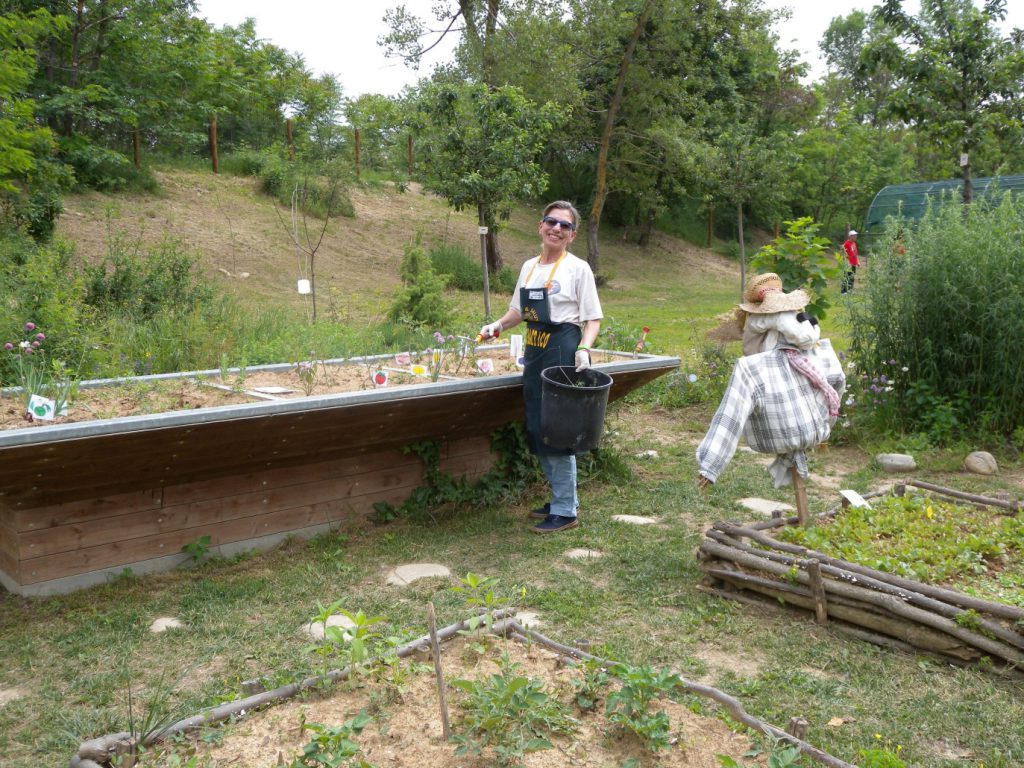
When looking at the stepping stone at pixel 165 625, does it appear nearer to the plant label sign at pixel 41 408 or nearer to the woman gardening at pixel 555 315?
the plant label sign at pixel 41 408

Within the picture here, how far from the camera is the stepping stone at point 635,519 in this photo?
5336mm

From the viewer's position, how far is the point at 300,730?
236 centimetres

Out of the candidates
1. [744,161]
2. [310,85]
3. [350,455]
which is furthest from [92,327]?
[310,85]

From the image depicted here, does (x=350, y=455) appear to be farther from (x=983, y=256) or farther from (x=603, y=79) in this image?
(x=603, y=79)

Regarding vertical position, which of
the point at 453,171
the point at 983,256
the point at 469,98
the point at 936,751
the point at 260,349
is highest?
the point at 469,98

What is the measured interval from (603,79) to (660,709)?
20468 mm

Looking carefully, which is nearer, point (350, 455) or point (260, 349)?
point (350, 455)

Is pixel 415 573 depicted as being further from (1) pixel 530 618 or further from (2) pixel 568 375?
(2) pixel 568 375

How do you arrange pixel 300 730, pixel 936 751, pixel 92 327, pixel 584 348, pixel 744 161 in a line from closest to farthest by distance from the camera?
pixel 300 730
pixel 936 751
pixel 584 348
pixel 92 327
pixel 744 161

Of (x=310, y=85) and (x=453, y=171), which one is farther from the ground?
(x=310, y=85)

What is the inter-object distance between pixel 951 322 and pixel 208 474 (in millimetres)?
5783

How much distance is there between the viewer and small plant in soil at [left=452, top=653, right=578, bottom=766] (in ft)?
7.22

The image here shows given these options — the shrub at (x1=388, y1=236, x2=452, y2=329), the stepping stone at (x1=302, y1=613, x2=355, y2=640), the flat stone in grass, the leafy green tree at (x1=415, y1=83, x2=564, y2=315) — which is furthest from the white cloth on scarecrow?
the leafy green tree at (x1=415, y1=83, x2=564, y2=315)

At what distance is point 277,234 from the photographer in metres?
18.7
